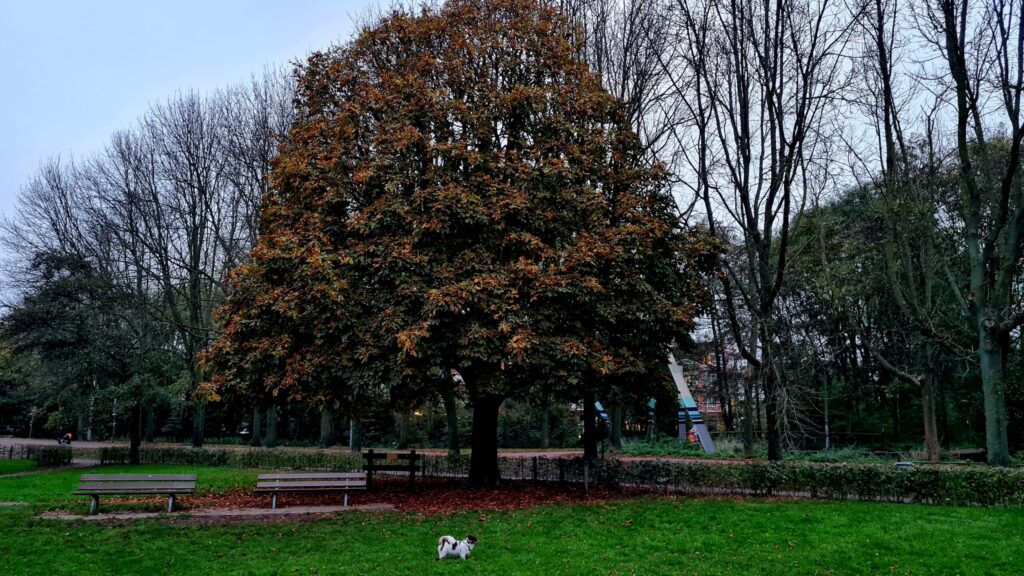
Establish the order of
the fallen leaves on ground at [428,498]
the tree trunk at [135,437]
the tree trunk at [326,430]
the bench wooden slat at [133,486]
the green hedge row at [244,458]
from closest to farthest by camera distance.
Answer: the bench wooden slat at [133,486] < the fallen leaves on ground at [428,498] < the green hedge row at [244,458] < the tree trunk at [135,437] < the tree trunk at [326,430]

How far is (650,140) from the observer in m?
18.9

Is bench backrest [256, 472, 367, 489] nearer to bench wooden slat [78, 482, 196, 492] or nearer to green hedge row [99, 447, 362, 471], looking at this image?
bench wooden slat [78, 482, 196, 492]

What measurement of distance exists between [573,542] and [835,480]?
22.7 ft

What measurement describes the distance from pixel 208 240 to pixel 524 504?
2260 centimetres

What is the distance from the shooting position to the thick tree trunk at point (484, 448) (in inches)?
600

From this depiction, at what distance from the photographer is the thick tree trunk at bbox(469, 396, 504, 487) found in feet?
50.0

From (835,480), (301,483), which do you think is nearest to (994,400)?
(835,480)

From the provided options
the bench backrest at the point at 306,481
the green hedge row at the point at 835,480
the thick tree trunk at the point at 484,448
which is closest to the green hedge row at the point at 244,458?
the thick tree trunk at the point at 484,448

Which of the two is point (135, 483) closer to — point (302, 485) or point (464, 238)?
point (302, 485)

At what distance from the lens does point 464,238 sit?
13.4 meters

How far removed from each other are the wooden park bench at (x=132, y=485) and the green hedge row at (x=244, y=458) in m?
8.90

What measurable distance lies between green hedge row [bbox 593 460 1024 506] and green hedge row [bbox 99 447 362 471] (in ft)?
33.1

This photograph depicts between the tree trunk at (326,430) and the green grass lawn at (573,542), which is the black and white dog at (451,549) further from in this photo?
the tree trunk at (326,430)

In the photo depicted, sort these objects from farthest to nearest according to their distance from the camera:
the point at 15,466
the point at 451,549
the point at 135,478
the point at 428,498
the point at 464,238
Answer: the point at 15,466
the point at 428,498
the point at 464,238
the point at 135,478
the point at 451,549
